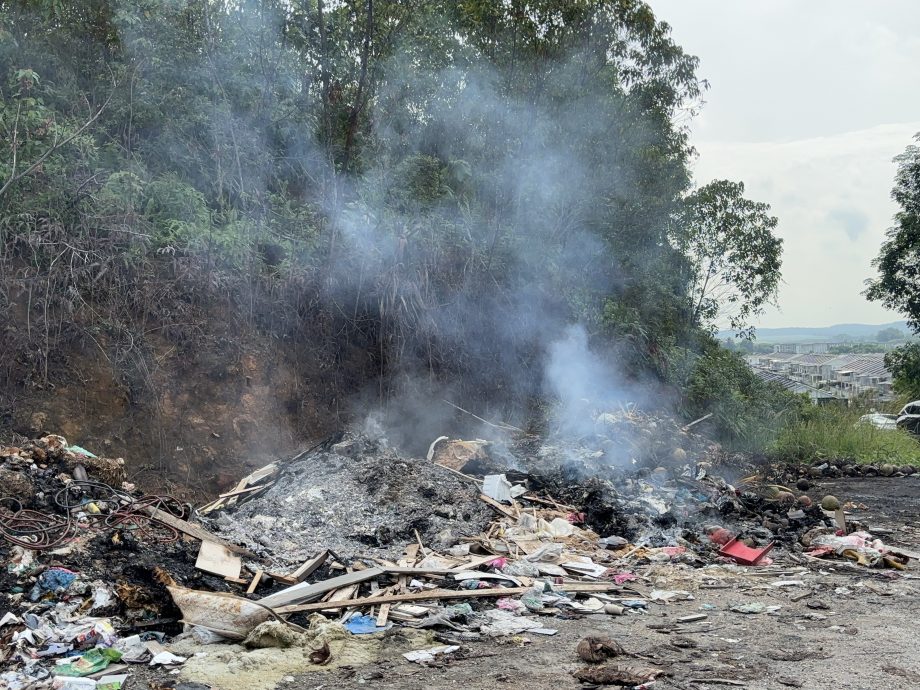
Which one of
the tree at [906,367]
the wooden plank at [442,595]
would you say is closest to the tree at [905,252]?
the tree at [906,367]

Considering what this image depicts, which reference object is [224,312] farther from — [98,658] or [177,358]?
[98,658]

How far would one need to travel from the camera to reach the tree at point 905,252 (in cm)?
1953

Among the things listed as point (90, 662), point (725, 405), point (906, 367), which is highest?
point (906, 367)

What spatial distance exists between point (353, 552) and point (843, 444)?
40.2ft

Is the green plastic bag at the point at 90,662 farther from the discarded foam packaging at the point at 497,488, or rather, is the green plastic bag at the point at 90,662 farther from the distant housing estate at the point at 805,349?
the distant housing estate at the point at 805,349

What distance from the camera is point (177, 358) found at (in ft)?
29.9

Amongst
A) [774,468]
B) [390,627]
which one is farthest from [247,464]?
[774,468]

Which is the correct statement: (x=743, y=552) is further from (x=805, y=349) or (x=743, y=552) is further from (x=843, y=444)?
(x=805, y=349)

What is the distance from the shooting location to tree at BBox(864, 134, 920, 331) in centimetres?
1953

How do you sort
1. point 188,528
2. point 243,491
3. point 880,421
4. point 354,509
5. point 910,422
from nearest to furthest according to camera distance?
point 188,528 → point 354,509 → point 243,491 → point 910,422 → point 880,421

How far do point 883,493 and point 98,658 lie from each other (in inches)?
445

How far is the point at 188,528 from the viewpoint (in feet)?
20.6

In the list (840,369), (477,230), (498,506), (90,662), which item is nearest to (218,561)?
(90,662)

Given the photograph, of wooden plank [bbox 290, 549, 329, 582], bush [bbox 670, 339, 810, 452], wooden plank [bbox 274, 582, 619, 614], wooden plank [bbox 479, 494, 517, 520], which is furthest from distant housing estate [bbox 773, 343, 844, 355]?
wooden plank [bbox 290, 549, 329, 582]
